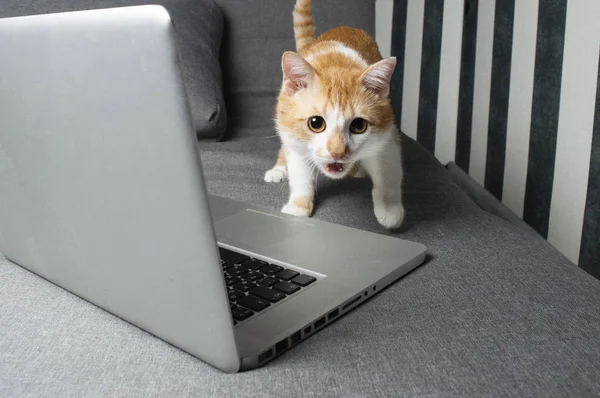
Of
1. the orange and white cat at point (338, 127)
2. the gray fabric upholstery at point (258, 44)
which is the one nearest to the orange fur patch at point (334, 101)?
the orange and white cat at point (338, 127)

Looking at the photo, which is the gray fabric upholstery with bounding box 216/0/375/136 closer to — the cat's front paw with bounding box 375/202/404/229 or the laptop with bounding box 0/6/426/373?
the cat's front paw with bounding box 375/202/404/229

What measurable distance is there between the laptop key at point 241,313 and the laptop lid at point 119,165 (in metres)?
0.06

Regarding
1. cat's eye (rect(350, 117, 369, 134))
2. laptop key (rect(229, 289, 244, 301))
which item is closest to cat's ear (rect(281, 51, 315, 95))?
cat's eye (rect(350, 117, 369, 134))

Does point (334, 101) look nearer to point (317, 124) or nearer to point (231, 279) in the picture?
point (317, 124)

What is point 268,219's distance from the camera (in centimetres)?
89

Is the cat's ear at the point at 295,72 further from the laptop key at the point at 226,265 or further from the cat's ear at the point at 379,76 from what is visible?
the laptop key at the point at 226,265

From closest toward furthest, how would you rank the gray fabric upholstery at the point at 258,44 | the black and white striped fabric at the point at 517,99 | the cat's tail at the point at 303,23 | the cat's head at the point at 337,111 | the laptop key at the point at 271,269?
the laptop key at the point at 271,269, the cat's head at the point at 337,111, the black and white striped fabric at the point at 517,99, the cat's tail at the point at 303,23, the gray fabric upholstery at the point at 258,44

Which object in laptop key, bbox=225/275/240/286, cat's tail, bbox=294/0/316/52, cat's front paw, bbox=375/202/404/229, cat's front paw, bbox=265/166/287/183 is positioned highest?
cat's tail, bbox=294/0/316/52

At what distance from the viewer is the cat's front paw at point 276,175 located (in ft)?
4.01

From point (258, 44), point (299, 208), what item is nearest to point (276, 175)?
point (299, 208)

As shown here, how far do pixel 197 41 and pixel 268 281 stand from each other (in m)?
1.07

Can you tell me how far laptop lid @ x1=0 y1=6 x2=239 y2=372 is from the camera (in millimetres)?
403

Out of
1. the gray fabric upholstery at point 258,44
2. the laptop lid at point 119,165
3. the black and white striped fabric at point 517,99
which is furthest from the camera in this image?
the gray fabric upholstery at point 258,44

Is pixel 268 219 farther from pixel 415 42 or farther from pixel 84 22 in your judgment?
A: pixel 415 42
